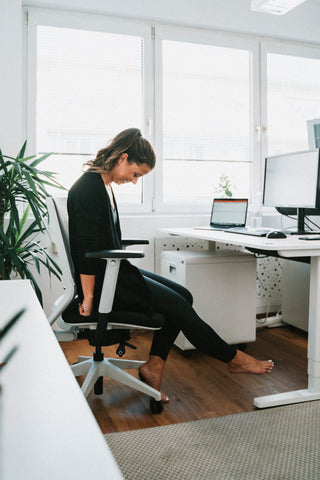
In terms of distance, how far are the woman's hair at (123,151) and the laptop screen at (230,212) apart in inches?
44.1

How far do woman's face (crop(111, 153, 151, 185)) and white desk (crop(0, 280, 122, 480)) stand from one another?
4.67 ft

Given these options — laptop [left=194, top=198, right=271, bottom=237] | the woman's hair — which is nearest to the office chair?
the woman's hair

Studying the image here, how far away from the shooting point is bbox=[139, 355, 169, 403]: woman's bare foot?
210cm

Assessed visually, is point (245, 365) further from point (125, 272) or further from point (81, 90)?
point (81, 90)

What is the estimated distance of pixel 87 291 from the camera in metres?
1.89

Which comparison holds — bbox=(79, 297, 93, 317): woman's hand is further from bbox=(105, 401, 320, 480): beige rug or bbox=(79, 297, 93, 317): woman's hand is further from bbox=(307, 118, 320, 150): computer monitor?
bbox=(307, 118, 320, 150): computer monitor

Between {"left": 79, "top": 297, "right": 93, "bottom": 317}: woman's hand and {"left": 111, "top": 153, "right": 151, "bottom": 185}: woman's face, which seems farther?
{"left": 111, "top": 153, "right": 151, "bottom": 185}: woman's face

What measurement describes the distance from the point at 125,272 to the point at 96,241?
0.61ft

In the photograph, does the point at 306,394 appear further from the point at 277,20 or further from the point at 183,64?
the point at 277,20

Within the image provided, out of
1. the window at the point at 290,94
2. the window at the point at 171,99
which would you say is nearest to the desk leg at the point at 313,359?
the window at the point at 171,99

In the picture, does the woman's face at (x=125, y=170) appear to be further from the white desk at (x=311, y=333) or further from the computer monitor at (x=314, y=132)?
the computer monitor at (x=314, y=132)

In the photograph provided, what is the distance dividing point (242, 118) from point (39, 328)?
131 inches

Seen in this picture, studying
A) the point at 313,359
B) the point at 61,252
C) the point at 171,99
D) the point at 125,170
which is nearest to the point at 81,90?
the point at 171,99

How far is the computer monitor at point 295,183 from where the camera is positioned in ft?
8.23
